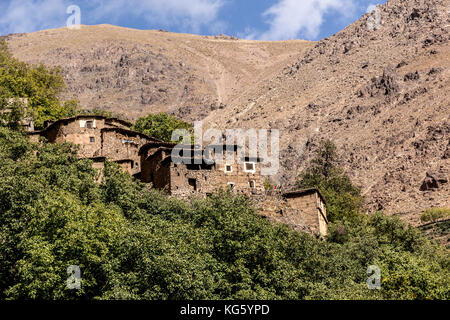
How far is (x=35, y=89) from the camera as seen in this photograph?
5509cm

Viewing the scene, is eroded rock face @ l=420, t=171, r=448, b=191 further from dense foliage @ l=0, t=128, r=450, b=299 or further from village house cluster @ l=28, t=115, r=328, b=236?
dense foliage @ l=0, t=128, r=450, b=299

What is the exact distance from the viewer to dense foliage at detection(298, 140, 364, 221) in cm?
5366

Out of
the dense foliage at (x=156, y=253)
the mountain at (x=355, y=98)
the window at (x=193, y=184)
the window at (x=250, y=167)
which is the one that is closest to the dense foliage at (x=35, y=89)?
the window at (x=193, y=184)

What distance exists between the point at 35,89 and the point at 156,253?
34415mm

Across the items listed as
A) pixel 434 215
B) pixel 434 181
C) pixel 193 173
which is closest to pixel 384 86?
pixel 434 181

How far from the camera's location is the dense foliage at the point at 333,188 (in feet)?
176

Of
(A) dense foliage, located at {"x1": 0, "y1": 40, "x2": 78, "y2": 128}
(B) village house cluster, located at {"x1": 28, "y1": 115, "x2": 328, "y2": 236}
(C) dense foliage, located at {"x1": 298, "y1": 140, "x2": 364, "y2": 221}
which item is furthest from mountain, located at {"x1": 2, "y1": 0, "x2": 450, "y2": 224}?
(A) dense foliage, located at {"x1": 0, "y1": 40, "x2": 78, "y2": 128}

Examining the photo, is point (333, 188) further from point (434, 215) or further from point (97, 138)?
point (97, 138)

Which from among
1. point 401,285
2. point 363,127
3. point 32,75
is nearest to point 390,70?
point 363,127

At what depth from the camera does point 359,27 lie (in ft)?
509

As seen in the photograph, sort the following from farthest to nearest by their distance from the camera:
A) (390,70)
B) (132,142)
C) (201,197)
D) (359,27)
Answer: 1. (359,27)
2. (390,70)
3. (132,142)
4. (201,197)

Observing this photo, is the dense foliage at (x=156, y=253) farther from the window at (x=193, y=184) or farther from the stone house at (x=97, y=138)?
the stone house at (x=97, y=138)
